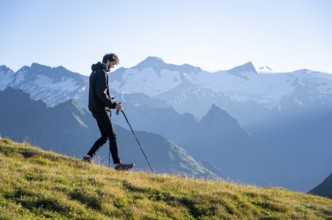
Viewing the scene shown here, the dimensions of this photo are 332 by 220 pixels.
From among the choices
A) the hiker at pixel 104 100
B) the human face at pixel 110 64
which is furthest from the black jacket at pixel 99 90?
the human face at pixel 110 64

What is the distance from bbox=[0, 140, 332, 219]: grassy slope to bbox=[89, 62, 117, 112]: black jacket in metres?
2.35

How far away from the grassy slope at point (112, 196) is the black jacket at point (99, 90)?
2.35m

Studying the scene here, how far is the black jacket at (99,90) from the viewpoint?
18109mm

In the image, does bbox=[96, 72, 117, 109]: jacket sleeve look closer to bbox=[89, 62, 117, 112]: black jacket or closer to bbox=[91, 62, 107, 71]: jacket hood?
bbox=[89, 62, 117, 112]: black jacket

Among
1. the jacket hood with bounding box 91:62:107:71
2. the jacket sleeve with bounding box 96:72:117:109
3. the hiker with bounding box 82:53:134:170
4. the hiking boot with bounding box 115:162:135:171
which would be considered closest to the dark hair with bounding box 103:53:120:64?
the hiker with bounding box 82:53:134:170

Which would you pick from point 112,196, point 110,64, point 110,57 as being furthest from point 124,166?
point 112,196

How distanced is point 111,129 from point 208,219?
19.2 feet

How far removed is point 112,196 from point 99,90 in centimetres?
526

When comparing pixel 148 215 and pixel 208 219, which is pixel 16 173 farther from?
pixel 208 219

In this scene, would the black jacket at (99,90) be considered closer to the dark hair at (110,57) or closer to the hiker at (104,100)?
the hiker at (104,100)

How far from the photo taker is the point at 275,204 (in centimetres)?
1688

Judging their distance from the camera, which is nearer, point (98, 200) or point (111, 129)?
point (98, 200)

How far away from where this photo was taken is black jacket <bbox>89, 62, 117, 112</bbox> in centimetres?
1811

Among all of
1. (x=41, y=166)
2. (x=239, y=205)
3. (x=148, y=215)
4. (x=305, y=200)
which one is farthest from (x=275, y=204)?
(x=41, y=166)
